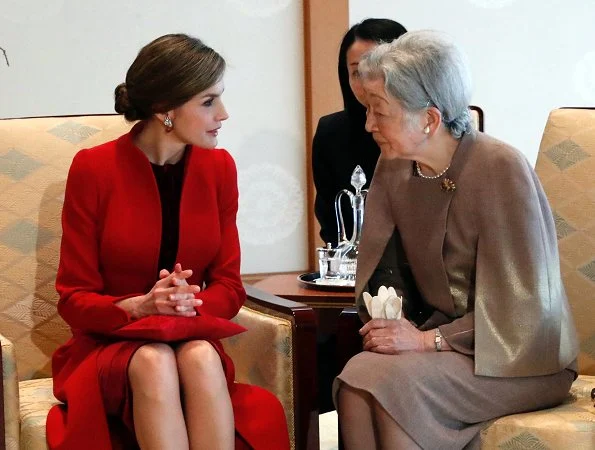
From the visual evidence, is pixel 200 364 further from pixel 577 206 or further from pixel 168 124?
pixel 577 206

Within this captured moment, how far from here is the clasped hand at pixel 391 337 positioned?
2.50 metres

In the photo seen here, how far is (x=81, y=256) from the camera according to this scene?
2.62 m

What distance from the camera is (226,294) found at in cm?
271

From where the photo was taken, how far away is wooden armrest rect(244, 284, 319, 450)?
8.59ft

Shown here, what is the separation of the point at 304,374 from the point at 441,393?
0.38 metres

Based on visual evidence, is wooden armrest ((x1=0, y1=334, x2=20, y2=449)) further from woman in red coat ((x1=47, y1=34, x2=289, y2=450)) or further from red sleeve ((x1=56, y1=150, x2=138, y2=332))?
red sleeve ((x1=56, y1=150, x2=138, y2=332))

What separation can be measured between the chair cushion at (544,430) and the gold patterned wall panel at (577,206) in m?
0.46

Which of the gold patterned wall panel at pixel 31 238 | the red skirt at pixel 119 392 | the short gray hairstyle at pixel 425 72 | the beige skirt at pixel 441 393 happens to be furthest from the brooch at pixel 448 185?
the gold patterned wall panel at pixel 31 238

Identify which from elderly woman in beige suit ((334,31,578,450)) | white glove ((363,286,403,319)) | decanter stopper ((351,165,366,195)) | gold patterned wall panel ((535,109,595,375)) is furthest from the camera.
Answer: decanter stopper ((351,165,366,195))

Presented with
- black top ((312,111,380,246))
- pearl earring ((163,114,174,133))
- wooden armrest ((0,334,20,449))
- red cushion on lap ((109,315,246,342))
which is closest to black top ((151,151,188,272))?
pearl earring ((163,114,174,133))

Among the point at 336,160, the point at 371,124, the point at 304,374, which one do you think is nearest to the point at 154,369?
the point at 304,374

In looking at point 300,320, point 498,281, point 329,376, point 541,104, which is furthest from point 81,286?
point 541,104

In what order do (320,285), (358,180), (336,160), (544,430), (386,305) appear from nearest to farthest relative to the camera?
(544,430) → (386,305) → (320,285) → (358,180) → (336,160)

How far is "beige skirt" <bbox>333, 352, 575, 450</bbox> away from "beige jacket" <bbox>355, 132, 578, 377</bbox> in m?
0.04
